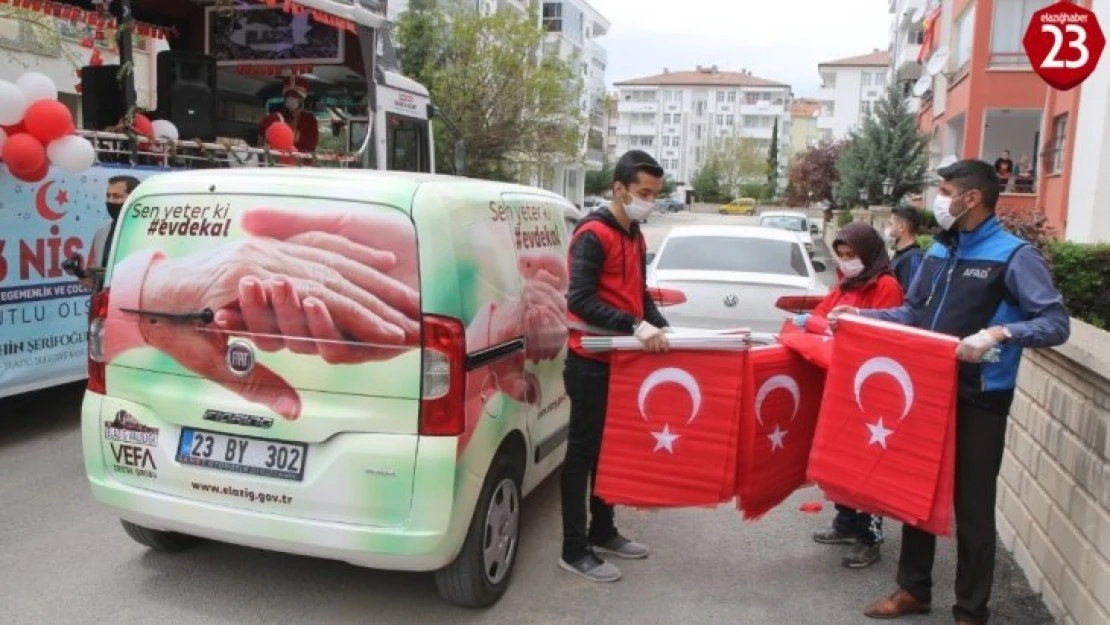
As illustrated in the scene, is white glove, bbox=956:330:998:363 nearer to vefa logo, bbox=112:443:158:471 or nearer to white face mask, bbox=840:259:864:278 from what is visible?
white face mask, bbox=840:259:864:278

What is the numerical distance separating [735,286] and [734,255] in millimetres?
1034

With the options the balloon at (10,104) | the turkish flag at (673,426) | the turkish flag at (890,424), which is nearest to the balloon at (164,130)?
the balloon at (10,104)

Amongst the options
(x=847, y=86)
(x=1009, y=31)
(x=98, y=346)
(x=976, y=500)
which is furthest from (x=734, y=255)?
(x=847, y=86)

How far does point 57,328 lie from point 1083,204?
55.9ft

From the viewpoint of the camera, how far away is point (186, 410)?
3705 mm

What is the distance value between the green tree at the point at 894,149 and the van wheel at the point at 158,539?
109 ft

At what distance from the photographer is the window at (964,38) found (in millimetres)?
27781

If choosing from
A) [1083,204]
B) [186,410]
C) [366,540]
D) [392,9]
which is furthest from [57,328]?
[392,9]

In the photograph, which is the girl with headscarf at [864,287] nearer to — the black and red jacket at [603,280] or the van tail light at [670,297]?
the black and red jacket at [603,280]

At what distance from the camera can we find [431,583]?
4199mm

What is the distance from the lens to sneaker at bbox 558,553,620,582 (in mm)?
4316

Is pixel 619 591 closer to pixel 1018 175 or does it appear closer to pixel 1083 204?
pixel 1083 204

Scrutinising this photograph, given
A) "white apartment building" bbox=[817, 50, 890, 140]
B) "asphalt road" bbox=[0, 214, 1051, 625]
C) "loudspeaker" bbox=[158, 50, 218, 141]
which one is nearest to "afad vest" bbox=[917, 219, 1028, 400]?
"asphalt road" bbox=[0, 214, 1051, 625]

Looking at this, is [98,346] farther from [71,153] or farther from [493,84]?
[493,84]
